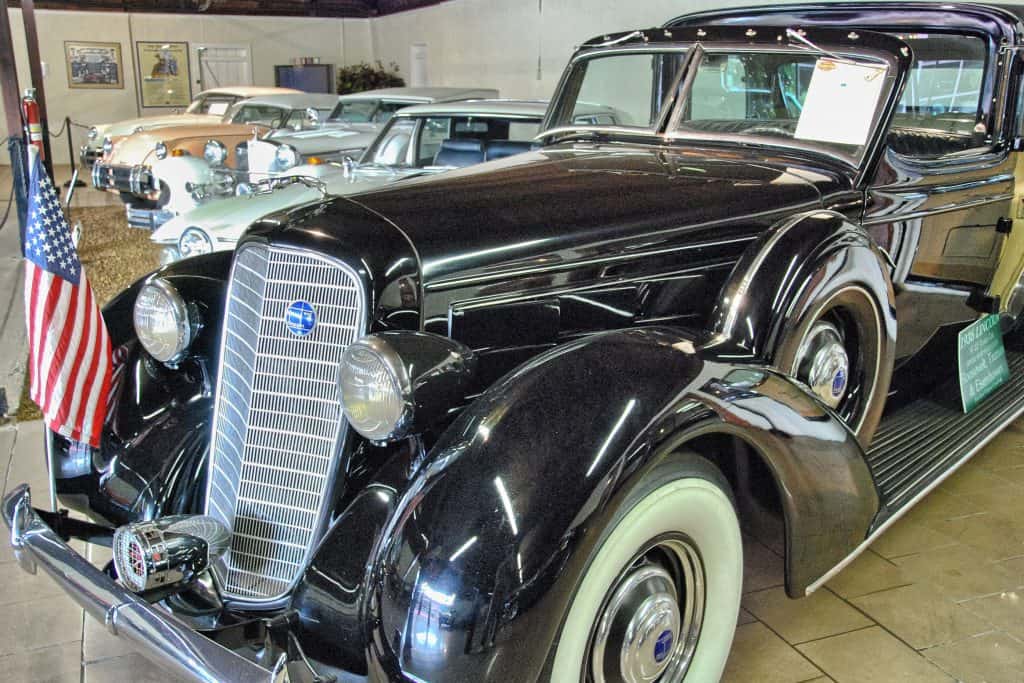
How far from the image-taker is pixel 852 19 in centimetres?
347

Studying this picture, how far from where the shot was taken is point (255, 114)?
11102 millimetres

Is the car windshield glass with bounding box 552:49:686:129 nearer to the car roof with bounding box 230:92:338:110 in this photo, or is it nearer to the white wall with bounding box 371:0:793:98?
the white wall with bounding box 371:0:793:98

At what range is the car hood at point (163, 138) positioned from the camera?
9.89 m

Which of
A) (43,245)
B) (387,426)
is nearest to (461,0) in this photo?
(43,245)

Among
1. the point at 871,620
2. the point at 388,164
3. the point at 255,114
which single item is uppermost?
the point at 255,114

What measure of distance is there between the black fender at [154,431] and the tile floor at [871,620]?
1.41 ft

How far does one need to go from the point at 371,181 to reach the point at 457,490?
4695 mm

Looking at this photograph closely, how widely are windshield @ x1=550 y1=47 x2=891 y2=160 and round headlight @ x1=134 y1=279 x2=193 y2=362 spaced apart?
5.62 ft

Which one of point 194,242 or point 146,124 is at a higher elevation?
point 146,124

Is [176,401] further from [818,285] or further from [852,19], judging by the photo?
[852,19]

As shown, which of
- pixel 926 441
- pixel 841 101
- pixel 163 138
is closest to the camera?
pixel 841 101

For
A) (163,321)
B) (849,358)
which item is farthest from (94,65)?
(849,358)

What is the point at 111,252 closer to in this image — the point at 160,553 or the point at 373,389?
the point at 160,553

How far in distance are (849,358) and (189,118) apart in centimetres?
1114
